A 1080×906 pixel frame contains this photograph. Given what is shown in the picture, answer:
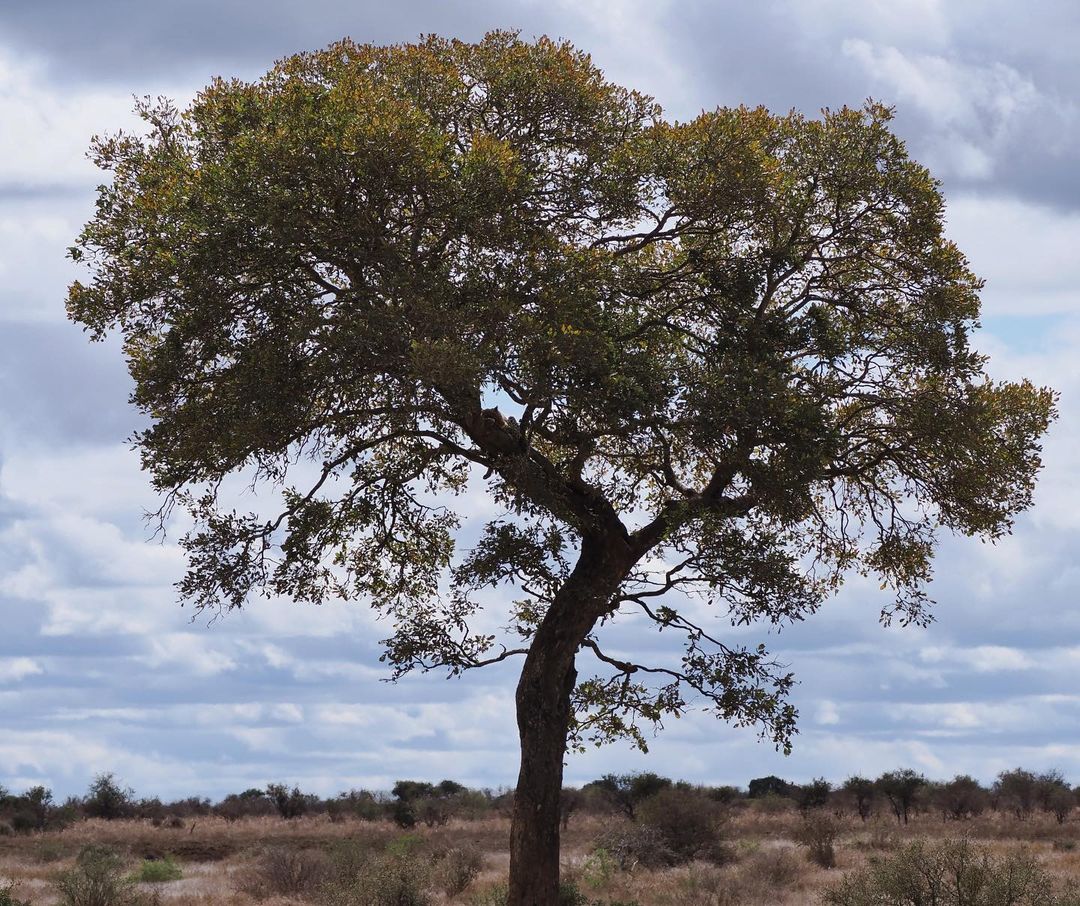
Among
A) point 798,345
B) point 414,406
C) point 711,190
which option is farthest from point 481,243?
point 798,345

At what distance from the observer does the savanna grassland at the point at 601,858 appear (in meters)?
16.2

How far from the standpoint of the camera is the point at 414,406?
1680 cm

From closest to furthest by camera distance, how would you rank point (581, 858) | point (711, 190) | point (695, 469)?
point (711, 190) < point (695, 469) < point (581, 858)

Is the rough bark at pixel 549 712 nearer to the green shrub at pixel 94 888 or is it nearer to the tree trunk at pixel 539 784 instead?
the tree trunk at pixel 539 784

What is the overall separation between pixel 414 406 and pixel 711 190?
5151 mm

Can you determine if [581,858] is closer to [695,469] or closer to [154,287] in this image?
[695,469]

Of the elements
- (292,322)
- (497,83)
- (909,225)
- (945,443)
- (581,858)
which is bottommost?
(581,858)

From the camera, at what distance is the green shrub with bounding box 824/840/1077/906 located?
49.4ft

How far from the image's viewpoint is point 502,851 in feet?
132

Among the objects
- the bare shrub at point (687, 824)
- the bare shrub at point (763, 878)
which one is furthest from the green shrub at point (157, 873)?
the bare shrub at point (763, 878)

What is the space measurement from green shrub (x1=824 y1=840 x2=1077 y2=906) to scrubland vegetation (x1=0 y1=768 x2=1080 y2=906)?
0.08 ft

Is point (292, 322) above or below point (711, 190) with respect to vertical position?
below

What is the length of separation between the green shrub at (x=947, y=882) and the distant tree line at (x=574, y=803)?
32.7 meters

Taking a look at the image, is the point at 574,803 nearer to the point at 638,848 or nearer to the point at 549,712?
the point at 638,848
